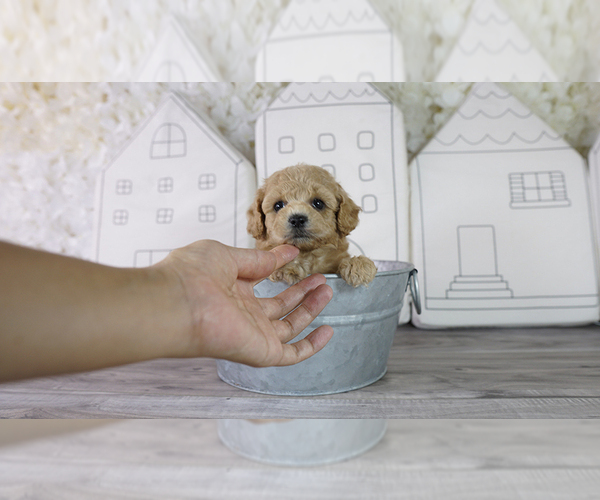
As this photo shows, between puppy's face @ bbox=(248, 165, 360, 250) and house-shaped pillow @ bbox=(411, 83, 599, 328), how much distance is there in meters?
0.89

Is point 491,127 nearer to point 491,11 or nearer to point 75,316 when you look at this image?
point 491,11

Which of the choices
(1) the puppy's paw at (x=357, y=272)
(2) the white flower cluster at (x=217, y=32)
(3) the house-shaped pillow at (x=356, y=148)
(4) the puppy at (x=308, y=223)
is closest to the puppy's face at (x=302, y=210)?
(4) the puppy at (x=308, y=223)

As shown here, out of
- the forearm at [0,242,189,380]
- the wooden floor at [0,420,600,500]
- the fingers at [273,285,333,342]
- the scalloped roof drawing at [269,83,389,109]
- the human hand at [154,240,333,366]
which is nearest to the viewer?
the forearm at [0,242,189,380]

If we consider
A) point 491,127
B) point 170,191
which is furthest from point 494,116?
point 170,191

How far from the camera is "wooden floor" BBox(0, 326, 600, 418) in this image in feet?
3.73

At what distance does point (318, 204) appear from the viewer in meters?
1.30

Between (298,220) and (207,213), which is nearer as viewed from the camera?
(298,220)

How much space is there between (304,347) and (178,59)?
199 centimetres

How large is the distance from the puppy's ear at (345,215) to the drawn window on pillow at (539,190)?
3.72ft

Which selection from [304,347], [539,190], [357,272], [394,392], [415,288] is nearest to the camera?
[304,347]

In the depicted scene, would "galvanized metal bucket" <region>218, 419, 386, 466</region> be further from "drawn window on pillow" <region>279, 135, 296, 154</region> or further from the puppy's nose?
"drawn window on pillow" <region>279, 135, 296, 154</region>

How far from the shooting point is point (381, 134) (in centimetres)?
207

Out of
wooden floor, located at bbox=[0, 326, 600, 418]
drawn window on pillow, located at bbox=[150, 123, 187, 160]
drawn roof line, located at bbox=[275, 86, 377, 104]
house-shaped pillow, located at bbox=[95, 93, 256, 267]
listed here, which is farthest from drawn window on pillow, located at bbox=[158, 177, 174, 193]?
wooden floor, located at bbox=[0, 326, 600, 418]

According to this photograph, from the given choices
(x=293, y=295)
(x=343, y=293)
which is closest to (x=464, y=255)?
(x=343, y=293)
